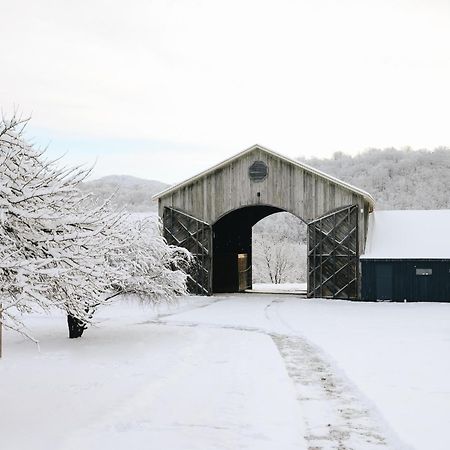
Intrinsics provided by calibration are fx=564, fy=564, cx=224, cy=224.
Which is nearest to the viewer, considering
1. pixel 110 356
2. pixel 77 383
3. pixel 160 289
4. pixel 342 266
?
pixel 77 383

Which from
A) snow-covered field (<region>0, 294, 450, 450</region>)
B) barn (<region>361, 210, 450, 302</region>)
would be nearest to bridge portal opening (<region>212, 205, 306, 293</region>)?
barn (<region>361, 210, 450, 302</region>)

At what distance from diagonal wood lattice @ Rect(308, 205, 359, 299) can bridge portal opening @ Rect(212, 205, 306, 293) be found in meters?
5.31

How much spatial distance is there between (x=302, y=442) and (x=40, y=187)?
19.0ft

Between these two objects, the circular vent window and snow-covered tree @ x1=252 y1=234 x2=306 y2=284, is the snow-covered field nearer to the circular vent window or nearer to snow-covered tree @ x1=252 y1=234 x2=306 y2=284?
the circular vent window

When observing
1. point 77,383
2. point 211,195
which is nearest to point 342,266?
point 211,195

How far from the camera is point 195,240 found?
34750mm

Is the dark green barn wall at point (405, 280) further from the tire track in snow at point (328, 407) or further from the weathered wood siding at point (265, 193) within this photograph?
the tire track in snow at point (328, 407)

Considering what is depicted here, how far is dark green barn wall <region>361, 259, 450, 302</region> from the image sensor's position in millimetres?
30703

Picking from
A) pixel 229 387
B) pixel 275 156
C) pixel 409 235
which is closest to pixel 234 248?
pixel 275 156

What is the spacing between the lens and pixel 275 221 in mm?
105000

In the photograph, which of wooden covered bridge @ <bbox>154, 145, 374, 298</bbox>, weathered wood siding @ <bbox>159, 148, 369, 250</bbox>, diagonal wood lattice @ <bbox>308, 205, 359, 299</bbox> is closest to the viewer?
diagonal wood lattice @ <bbox>308, 205, 359, 299</bbox>

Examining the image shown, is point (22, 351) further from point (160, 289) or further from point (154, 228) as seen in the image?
point (154, 228)

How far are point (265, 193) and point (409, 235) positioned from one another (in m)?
8.93

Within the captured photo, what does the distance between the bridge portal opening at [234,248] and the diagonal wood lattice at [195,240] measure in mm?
1893
